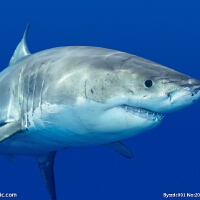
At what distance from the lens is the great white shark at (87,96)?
2127 millimetres

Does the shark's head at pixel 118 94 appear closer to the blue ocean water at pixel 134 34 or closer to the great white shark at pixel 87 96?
the great white shark at pixel 87 96

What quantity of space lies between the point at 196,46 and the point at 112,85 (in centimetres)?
4369

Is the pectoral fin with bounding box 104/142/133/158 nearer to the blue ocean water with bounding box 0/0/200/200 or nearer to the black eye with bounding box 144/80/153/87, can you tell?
the black eye with bounding box 144/80/153/87

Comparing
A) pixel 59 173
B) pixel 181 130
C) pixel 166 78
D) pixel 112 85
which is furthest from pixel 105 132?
pixel 181 130

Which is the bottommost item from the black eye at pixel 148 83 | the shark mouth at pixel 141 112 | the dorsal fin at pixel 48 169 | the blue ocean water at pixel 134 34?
the dorsal fin at pixel 48 169

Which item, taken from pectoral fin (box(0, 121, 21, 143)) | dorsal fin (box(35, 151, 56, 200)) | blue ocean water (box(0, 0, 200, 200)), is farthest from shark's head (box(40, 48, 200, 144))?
blue ocean water (box(0, 0, 200, 200))

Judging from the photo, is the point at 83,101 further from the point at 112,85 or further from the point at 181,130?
the point at 181,130

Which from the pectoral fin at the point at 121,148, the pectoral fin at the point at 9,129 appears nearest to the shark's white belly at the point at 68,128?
the pectoral fin at the point at 9,129

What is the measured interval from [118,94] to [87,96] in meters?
0.34

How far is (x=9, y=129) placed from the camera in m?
3.11

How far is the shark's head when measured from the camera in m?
2.07

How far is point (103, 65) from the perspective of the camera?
2.49 m

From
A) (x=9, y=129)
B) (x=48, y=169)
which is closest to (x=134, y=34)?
(x=48, y=169)

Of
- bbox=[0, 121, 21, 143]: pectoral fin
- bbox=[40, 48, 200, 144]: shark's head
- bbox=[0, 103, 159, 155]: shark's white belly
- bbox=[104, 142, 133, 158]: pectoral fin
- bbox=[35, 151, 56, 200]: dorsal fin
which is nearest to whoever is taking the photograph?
bbox=[40, 48, 200, 144]: shark's head
